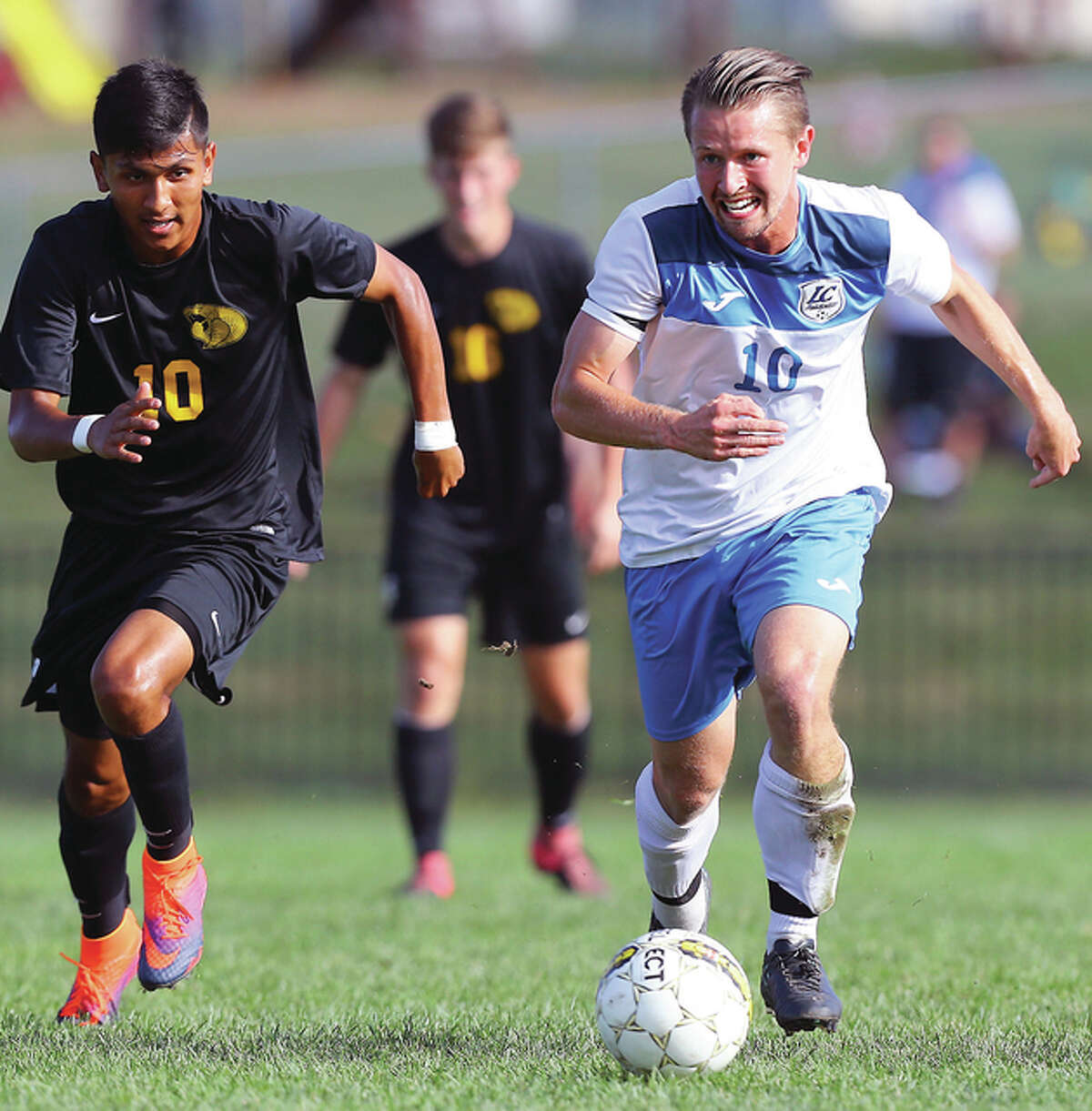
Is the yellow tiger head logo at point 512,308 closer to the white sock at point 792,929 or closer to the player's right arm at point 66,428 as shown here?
the player's right arm at point 66,428

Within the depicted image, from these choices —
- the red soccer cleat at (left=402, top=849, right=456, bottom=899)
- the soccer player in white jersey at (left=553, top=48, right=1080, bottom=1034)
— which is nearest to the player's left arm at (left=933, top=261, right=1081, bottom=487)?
the soccer player in white jersey at (left=553, top=48, right=1080, bottom=1034)

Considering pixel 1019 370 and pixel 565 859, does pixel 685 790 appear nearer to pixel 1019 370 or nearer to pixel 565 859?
pixel 1019 370

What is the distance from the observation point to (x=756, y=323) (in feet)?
15.5

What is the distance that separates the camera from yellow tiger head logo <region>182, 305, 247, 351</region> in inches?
190

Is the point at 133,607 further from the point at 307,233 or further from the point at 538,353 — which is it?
the point at 538,353

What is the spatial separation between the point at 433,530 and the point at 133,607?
3.07 m

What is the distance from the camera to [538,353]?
7746 millimetres

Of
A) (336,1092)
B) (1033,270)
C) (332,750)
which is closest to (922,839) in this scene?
(332,750)

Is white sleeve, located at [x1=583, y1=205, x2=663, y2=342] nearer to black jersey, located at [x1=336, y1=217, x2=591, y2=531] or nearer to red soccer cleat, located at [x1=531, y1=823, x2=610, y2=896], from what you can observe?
black jersey, located at [x1=336, y1=217, x2=591, y2=531]

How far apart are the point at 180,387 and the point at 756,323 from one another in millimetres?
1479

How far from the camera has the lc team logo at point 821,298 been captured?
15.6ft

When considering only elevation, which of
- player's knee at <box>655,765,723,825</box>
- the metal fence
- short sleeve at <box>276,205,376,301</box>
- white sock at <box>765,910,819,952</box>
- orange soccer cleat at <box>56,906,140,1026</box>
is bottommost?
the metal fence

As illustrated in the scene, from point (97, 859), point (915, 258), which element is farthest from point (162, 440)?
point (915, 258)

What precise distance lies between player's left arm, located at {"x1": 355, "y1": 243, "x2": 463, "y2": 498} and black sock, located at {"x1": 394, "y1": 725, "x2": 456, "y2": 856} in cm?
305
